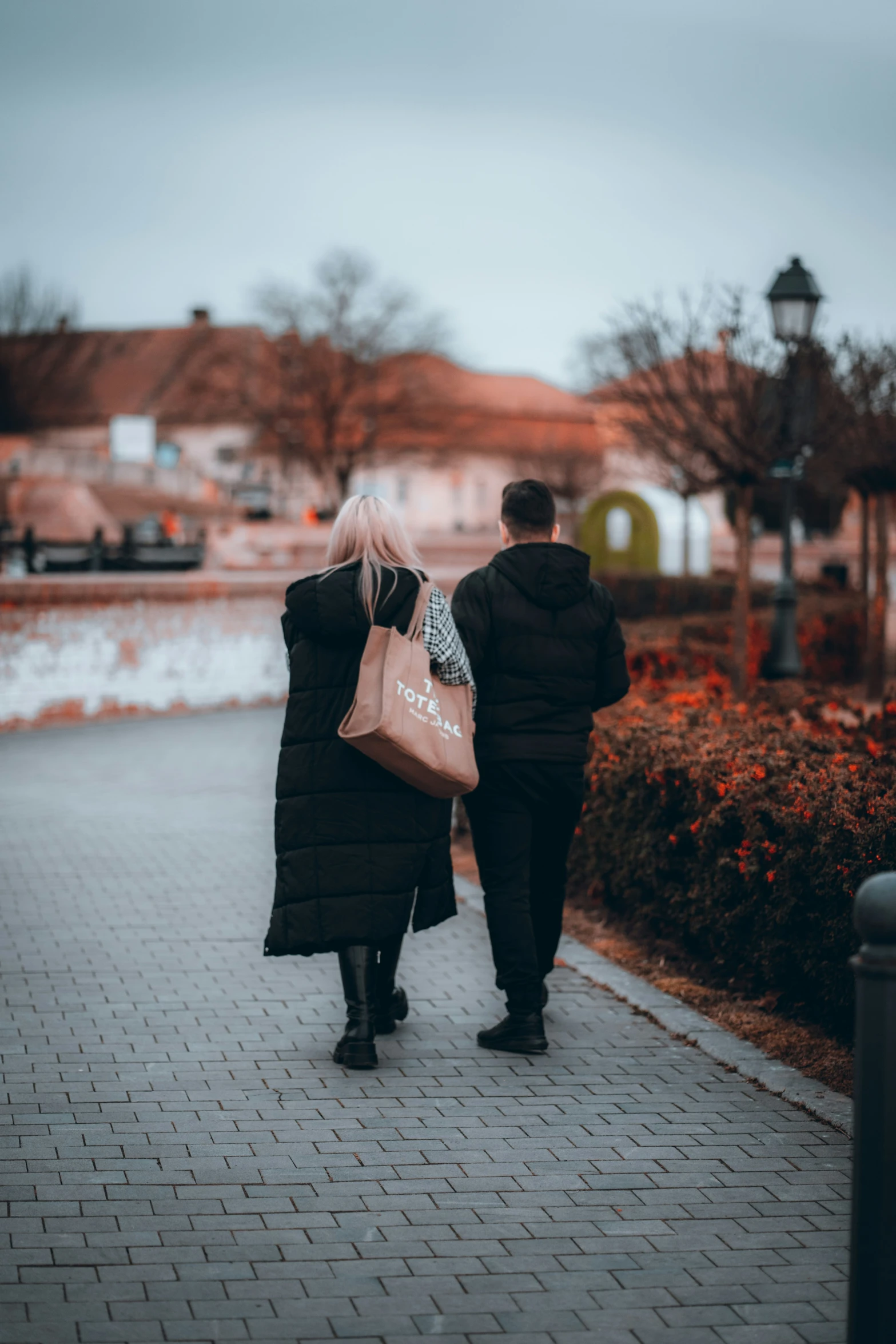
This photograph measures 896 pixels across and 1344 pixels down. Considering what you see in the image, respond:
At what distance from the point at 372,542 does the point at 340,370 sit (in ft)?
152

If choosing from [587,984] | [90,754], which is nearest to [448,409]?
[90,754]

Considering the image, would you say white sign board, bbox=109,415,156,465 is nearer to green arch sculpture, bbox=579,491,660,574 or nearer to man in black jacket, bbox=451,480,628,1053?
green arch sculpture, bbox=579,491,660,574

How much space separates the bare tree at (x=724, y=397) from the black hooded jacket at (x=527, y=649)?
222 inches

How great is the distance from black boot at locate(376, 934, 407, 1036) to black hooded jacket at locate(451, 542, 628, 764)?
0.70 metres

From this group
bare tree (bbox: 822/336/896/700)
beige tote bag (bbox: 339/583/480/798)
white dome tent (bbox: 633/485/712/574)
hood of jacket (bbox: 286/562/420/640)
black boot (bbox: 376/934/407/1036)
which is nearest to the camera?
beige tote bag (bbox: 339/583/480/798)

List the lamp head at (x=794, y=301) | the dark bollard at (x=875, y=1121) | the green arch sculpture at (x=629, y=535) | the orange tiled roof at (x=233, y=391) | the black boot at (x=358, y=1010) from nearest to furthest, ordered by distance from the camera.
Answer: the dark bollard at (x=875, y=1121), the black boot at (x=358, y=1010), the lamp head at (x=794, y=301), the green arch sculpture at (x=629, y=535), the orange tiled roof at (x=233, y=391)

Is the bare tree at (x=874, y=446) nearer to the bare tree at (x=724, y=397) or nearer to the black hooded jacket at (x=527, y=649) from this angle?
the bare tree at (x=724, y=397)

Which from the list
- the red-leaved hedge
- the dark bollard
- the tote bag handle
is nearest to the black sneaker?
the red-leaved hedge

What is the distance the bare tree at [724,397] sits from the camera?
33.0 feet

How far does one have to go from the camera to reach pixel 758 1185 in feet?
11.8

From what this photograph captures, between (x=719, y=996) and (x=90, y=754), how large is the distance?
753cm

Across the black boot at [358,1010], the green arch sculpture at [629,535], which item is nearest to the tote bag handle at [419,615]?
the black boot at [358,1010]

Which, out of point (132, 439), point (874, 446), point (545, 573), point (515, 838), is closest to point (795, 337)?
point (874, 446)

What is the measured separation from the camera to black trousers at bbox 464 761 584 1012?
4.56 meters
